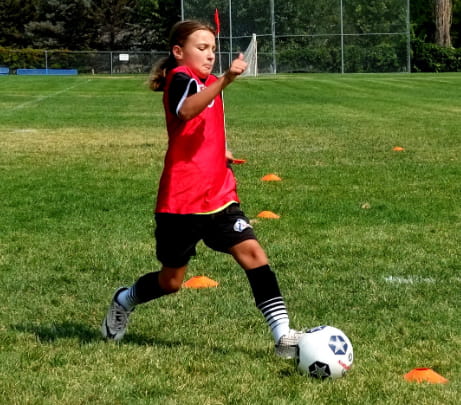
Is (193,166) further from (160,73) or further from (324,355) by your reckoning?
(324,355)

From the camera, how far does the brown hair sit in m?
4.75

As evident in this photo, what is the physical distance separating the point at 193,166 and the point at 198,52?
22.9 inches

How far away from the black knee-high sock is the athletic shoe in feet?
0.16

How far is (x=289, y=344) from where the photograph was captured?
15.3 ft

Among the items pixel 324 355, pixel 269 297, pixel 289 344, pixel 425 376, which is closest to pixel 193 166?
pixel 269 297

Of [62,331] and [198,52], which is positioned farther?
[62,331]

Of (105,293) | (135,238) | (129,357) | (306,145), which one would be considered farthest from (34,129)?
(129,357)

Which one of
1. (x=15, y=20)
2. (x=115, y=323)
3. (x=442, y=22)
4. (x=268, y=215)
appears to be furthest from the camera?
(x=15, y=20)

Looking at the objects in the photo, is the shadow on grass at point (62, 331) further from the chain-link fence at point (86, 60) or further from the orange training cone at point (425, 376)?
the chain-link fence at point (86, 60)

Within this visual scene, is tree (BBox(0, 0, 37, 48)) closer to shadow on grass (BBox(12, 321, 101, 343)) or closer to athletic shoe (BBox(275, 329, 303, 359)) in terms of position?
shadow on grass (BBox(12, 321, 101, 343))

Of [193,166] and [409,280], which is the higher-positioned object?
[193,166]

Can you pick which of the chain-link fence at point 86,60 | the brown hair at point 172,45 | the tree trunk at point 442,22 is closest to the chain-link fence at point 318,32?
the tree trunk at point 442,22

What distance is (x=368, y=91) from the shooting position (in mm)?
31578

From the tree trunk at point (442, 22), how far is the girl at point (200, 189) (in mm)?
60100
